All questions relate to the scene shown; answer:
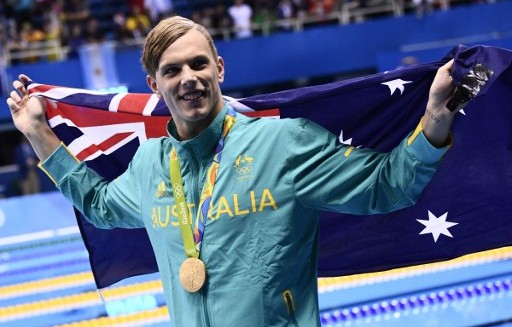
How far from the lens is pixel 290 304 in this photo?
1748 mm

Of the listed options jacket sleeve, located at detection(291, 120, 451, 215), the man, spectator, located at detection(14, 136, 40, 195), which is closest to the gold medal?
the man

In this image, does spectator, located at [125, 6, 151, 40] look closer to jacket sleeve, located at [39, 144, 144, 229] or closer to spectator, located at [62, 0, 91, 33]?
spectator, located at [62, 0, 91, 33]

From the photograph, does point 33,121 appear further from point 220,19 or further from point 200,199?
point 220,19

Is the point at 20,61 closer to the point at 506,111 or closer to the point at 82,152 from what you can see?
the point at 82,152

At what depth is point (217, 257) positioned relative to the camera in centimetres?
176

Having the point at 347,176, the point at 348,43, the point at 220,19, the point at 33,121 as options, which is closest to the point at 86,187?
the point at 33,121

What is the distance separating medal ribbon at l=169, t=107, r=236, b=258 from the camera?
1.78 meters

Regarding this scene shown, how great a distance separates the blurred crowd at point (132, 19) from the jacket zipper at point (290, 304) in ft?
33.2

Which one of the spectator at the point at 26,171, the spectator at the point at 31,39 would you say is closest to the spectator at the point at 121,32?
the spectator at the point at 31,39

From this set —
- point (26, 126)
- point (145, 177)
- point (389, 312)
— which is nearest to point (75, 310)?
point (389, 312)

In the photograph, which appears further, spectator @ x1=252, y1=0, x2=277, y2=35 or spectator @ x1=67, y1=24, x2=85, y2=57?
spectator @ x1=252, y1=0, x2=277, y2=35

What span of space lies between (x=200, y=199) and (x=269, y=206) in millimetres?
183

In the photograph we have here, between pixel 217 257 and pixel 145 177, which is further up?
pixel 145 177

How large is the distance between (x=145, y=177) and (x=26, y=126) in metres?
0.59
